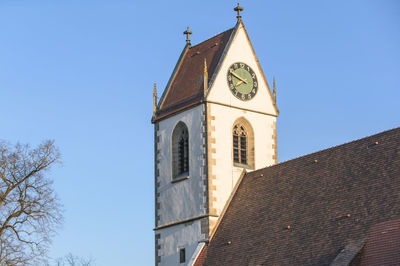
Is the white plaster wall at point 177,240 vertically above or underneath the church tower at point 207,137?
underneath

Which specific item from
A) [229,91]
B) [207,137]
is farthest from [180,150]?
[229,91]

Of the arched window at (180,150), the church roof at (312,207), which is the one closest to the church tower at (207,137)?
the arched window at (180,150)

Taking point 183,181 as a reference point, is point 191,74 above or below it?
above

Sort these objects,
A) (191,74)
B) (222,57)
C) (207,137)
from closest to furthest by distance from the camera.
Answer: (207,137) < (222,57) < (191,74)

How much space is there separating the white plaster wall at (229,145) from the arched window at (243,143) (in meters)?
0.17

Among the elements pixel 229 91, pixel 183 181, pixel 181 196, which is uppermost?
pixel 229 91

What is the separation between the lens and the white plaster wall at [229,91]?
3544 cm

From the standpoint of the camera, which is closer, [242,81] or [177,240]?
[177,240]

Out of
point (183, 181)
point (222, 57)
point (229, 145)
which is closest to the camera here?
point (229, 145)

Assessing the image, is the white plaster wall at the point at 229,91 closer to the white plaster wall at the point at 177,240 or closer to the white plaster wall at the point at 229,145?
the white plaster wall at the point at 229,145

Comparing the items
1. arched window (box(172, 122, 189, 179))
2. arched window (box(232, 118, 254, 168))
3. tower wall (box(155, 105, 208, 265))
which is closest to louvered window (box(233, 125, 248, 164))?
arched window (box(232, 118, 254, 168))

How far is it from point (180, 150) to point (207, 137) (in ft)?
7.06

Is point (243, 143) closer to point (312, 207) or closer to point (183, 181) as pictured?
point (183, 181)

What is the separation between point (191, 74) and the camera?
37.3 metres
